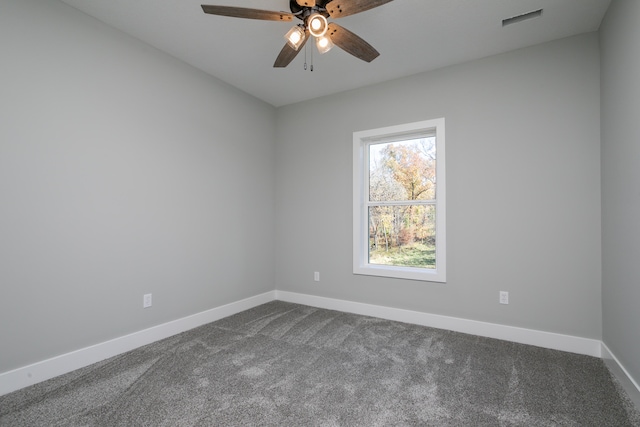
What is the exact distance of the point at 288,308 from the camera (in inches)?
147

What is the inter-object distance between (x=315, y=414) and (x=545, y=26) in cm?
333

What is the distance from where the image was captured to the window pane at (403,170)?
3.31m

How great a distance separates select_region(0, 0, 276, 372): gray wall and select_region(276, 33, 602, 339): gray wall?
5.15ft

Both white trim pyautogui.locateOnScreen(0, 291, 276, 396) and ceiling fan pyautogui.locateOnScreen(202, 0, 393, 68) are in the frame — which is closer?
ceiling fan pyautogui.locateOnScreen(202, 0, 393, 68)

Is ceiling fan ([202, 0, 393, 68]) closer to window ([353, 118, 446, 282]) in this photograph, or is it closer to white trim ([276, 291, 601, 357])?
window ([353, 118, 446, 282])

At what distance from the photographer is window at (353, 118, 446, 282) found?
316cm

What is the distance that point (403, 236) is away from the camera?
11.3 ft

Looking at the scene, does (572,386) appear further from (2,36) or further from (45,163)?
(2,36)

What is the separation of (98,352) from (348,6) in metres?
3.06

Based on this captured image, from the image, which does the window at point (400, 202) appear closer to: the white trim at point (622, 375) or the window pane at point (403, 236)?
the window pane at point (403, 236)

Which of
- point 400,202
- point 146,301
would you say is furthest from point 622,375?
point 146,301

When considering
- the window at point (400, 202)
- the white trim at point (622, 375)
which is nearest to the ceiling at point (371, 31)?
the window at point (400, 202)

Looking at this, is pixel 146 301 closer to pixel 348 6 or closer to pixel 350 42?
pixel 350 42

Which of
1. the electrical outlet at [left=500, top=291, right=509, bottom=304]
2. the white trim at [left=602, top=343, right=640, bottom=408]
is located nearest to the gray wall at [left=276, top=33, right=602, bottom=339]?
the electrical outlet at [left=500, top=291, right=509, bottom=304]
